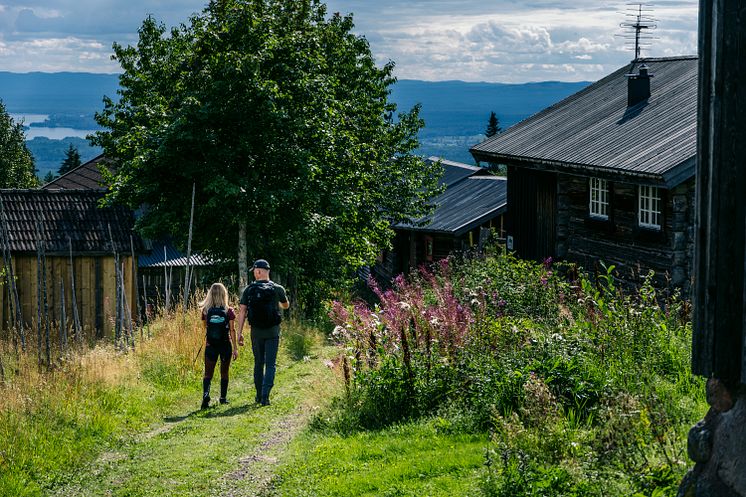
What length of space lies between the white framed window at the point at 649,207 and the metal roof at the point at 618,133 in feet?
2.88

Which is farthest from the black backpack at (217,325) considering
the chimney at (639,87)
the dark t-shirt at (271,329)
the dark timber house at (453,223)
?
the dark timber house at (453,223)

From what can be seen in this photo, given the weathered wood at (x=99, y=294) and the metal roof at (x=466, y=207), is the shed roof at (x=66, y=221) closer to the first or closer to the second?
the weathered wood at (x=99, y=294)

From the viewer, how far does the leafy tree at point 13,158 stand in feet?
165

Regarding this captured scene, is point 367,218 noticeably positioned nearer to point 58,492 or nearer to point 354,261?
point 354,261

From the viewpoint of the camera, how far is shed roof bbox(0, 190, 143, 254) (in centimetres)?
2302

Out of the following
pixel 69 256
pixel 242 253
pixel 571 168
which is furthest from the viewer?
pixel 69 256

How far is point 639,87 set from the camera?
21.0 metres

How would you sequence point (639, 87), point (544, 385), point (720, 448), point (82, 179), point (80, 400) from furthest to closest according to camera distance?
1. point (82, 179)
2. point (639, 87)
3. point (80, 400)
4. point (544, 385)
5. point (720, 448)

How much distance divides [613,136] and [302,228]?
7268 millimetres

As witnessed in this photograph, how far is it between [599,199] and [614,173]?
2.27 meters

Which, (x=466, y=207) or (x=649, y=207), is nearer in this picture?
(x=649, y=207)

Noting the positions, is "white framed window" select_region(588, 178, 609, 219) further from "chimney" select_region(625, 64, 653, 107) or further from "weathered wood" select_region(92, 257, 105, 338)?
"weathered wood" select_region(92, 257, 105, 338)

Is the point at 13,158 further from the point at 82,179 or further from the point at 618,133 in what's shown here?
the point at 618,133

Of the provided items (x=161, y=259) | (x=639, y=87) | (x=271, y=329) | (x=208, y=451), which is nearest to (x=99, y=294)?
(x=161, y=259)
